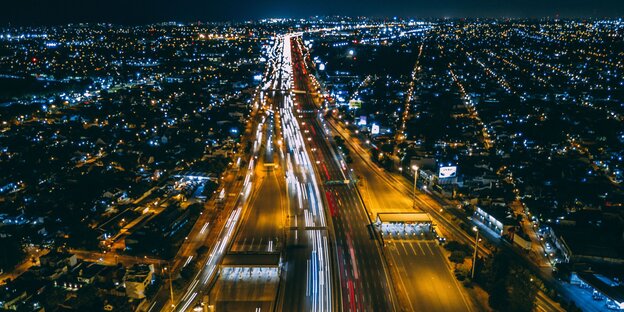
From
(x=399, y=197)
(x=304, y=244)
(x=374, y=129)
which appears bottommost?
(x=304, y=244)

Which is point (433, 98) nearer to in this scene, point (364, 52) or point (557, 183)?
point (557, 183)


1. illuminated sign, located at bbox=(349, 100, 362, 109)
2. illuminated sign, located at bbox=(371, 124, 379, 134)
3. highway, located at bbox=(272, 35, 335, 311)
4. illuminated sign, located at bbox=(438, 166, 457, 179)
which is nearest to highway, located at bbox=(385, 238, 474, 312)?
highway, located at bbox=(272, 35, 335, 311)

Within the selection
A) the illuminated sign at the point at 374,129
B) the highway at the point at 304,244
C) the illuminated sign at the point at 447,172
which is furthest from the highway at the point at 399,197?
the illuminated sign at the point at 374,129

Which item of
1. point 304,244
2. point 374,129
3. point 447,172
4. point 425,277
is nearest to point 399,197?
point 447,172

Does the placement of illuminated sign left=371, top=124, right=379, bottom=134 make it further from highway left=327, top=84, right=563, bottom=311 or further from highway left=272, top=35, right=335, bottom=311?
highway left=272, top=35, right=335, bottom=311

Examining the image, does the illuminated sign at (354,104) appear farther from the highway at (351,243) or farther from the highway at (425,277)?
the highway at (425,277)

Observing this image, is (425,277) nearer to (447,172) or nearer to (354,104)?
(447,172)
